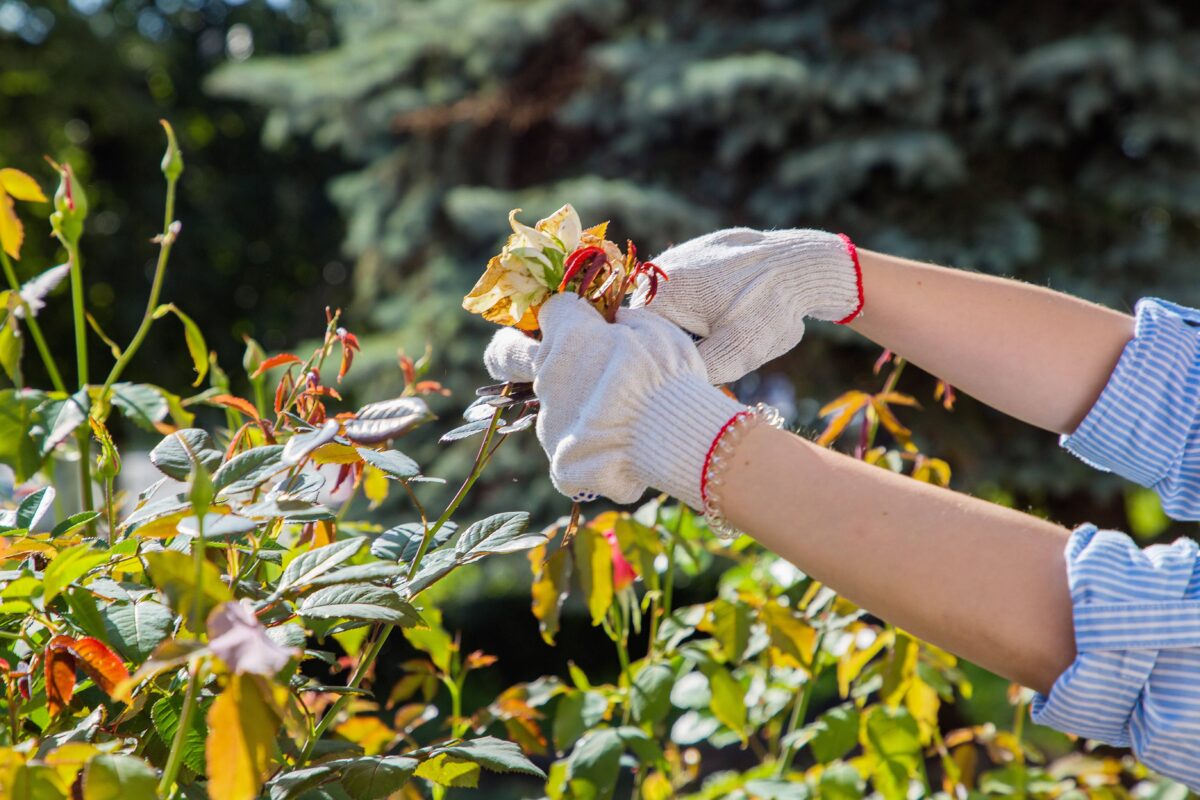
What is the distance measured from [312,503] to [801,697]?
818 millimetres

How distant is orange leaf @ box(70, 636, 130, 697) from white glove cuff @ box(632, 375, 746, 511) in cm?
41

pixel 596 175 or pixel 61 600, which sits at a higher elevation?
pixel 61 600

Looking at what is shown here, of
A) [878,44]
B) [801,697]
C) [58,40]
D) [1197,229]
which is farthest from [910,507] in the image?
[58,40]

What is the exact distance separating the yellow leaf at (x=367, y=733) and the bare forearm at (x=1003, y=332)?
0.73 metres

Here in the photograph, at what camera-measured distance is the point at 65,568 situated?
0.64m

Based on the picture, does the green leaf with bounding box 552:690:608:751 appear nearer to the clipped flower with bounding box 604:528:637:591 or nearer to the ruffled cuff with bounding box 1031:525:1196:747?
the clipped flower with bounding box 604:528:637:591

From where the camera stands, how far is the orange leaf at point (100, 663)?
0.70 metres

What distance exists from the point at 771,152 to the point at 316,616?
4436 millimetres

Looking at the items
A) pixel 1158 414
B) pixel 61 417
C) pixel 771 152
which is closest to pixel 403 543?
pixel 61 417

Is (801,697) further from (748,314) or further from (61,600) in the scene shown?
(61,600)

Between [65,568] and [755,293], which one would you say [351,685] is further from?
[755,293]

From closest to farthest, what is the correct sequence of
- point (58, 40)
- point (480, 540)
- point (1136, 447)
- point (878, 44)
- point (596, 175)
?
point (480, 540) < point (1136, 447) < point (878, 44) < point (596, 175) < point (58, 40)

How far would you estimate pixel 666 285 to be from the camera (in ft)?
4.07

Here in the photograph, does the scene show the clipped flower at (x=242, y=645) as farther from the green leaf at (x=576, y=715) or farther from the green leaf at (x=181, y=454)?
the green leaf at (x=576, y=715)
